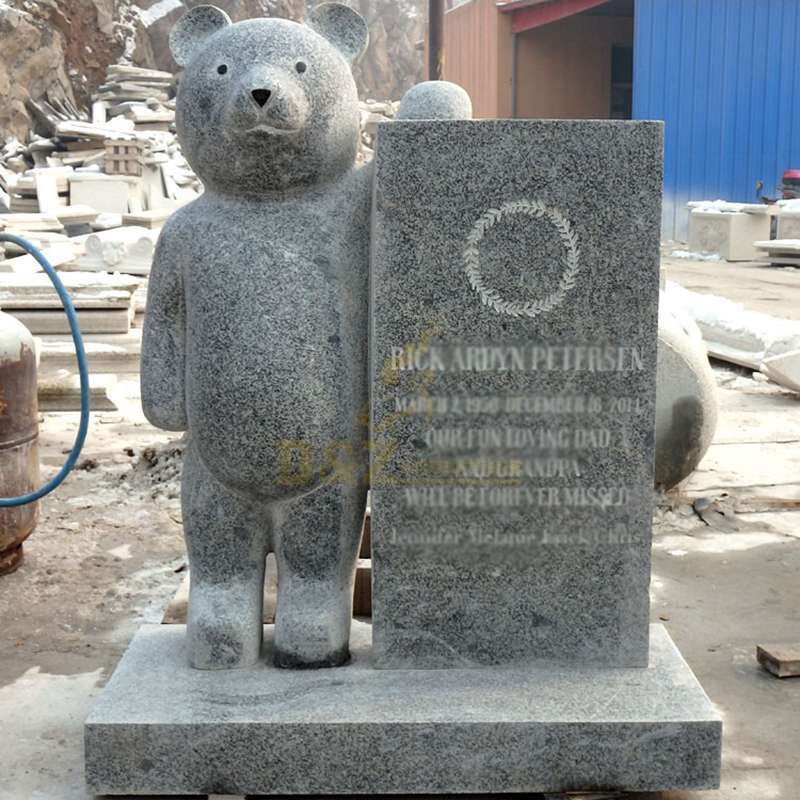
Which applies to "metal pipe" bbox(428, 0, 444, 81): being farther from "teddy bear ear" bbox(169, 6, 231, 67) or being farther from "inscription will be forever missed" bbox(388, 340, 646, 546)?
"inscription will be forever missed" bbox(388, 340, 646, 546)

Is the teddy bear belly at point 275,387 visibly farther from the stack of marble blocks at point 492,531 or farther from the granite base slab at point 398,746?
the granite base slab at point 398,746

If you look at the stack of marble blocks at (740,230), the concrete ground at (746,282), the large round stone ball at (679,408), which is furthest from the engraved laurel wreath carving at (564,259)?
the stack of marble blocks at (740,230)

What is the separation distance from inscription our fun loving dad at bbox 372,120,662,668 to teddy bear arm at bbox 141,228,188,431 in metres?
0.53

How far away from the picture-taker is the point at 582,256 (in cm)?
288

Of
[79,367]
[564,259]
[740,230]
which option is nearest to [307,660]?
[564,259]

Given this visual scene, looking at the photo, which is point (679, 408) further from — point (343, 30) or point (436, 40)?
point (436, 40)

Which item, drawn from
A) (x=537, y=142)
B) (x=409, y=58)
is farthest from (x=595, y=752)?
(x=409, y=58)

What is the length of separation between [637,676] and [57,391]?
517 cm

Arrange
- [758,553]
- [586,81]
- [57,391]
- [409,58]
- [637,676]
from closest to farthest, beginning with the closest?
[637,676] → [758,553] → [57,391] → [586,81] → [409,58]

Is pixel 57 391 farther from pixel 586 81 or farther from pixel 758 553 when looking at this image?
pixel 586 81

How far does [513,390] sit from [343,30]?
108 centimetres

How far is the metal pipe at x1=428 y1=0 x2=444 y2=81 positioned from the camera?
39.7 feet

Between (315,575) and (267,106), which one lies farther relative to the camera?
(315,575)

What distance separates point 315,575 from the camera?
120 inches
